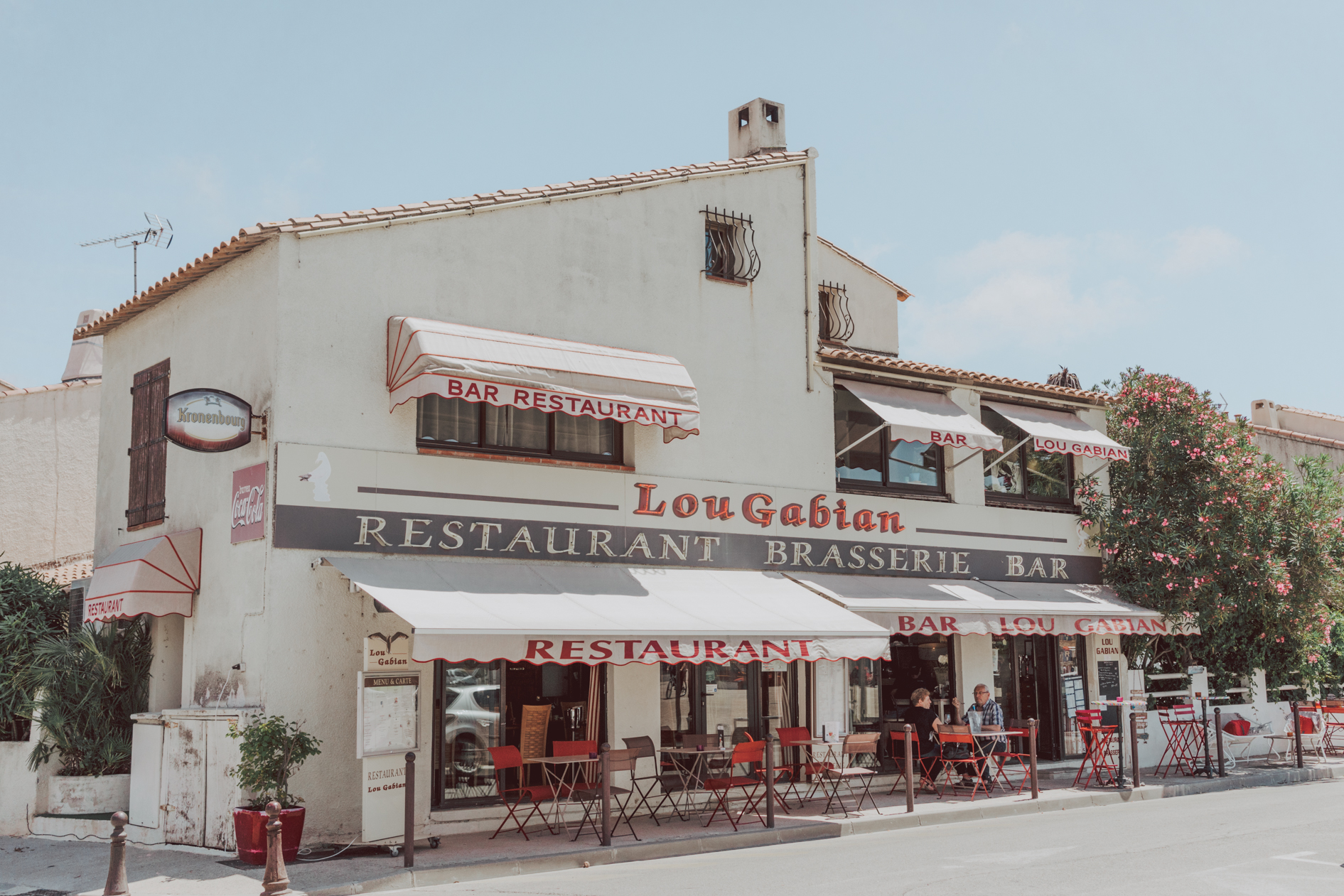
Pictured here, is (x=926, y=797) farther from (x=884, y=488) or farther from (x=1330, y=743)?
(x=1330, y=743)

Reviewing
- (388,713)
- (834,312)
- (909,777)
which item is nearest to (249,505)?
(388,713)

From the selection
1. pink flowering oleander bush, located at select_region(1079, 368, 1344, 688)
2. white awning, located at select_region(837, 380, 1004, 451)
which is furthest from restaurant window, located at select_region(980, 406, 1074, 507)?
white awning, located at select_region(837, 380, 1004, 451)

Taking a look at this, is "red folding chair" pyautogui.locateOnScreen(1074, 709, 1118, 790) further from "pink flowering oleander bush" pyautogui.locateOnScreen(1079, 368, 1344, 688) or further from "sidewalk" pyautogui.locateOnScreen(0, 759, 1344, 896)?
"pink flowering oleander bush" pyautogui.locateOnScreen(1079, 368, 1344, 688)

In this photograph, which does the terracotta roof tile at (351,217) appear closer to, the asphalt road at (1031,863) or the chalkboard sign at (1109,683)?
the asphalt road at (1031,863)

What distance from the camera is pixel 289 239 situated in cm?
1144

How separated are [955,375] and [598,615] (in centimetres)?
774

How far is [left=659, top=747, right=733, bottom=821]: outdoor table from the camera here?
40.5ft

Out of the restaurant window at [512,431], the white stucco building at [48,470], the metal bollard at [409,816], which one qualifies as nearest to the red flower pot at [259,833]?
the metal bollard at [409,816]

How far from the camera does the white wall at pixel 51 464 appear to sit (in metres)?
20.5

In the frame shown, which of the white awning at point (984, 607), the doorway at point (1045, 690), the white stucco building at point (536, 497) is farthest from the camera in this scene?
the doorway at point (1045, 690)

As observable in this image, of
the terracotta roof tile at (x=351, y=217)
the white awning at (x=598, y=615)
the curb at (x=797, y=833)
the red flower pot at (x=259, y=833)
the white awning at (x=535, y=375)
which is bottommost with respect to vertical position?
the curb at (x=797, y=833)

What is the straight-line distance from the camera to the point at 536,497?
1255 centimetres

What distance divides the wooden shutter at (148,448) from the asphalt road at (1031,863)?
6.58 m

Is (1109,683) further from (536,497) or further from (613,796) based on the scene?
(536,497)
